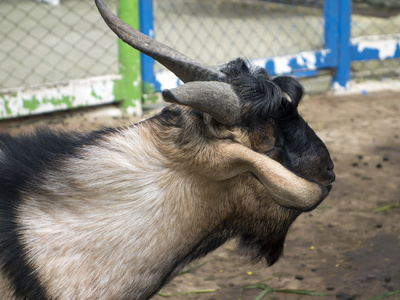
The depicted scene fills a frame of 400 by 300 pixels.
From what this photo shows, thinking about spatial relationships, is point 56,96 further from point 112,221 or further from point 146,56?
point 112,221

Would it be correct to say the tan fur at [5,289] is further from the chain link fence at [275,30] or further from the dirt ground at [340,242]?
the chain link fence at [275,30]

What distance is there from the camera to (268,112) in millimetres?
2305

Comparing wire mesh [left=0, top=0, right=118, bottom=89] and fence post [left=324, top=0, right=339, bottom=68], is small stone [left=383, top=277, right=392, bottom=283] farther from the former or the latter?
wire mesh [left=0, top=0, right=118, bottom=89]

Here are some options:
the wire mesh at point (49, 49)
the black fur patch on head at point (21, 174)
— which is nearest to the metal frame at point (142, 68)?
the wire mesh at point (49, 49)

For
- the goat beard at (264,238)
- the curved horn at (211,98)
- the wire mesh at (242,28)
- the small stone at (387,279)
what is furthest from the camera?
the wire mesh at (242,28)

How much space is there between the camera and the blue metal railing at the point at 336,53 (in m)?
7.08

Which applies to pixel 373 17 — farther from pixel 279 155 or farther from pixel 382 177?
pixel 279 155

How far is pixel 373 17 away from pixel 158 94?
14.7 ft

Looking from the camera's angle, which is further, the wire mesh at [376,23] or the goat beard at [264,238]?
the wire mesh at [376,23]

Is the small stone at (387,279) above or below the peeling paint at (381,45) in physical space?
below

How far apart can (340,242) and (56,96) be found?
10.8ft

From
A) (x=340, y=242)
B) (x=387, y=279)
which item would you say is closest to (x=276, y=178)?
(x=387, y=279)

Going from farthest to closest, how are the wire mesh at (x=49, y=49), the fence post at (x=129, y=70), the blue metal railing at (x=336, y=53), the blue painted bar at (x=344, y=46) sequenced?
1. the wire mesh at (x=49, y=49)
2. the blue painted bar at (x=344, y=46)
3. the blue metal railing at (x=336, y=53)
4. the fence post at (x=129, y=70)

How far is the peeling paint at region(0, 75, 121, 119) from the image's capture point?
561cm
